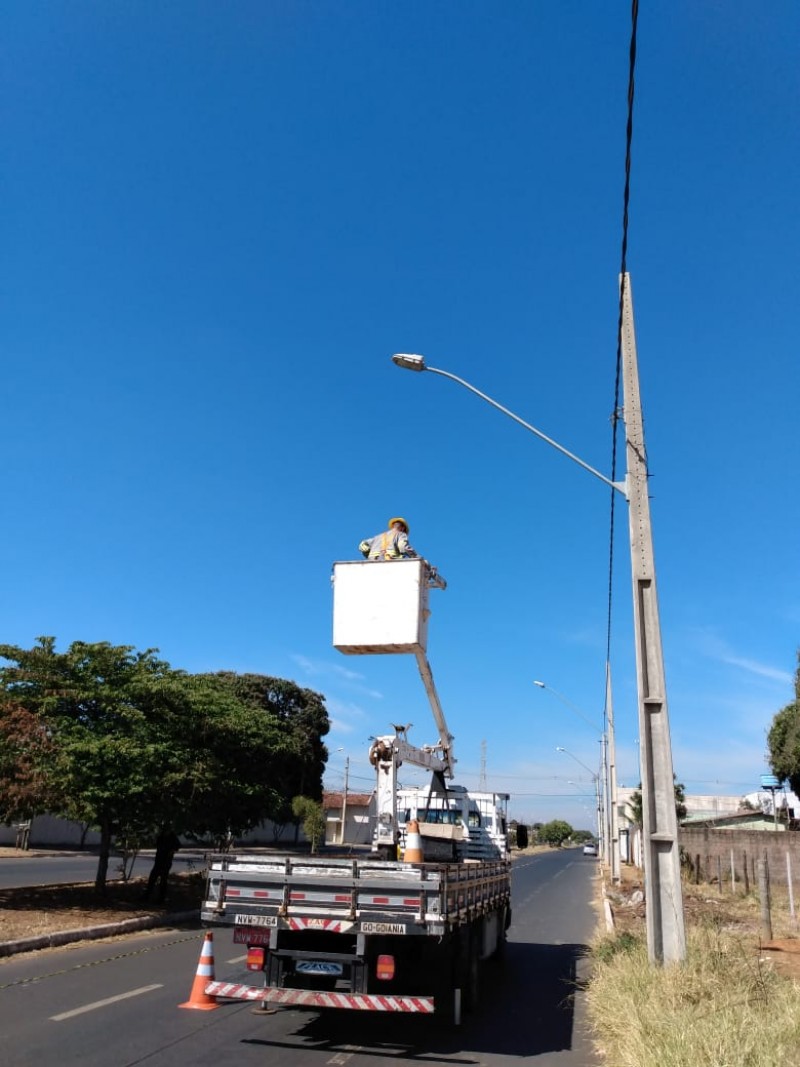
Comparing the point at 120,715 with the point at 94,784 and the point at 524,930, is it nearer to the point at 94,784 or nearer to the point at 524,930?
the point at 94,784

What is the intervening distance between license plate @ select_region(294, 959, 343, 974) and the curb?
584cm

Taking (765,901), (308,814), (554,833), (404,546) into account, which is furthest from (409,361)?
(554,833)

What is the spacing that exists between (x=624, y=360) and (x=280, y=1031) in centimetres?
823

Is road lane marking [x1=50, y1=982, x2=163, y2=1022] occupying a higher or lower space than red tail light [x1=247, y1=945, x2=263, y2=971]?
lower

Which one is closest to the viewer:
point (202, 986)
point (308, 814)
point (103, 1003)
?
point (103, 1003)

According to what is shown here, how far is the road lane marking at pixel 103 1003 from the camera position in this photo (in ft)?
26.0

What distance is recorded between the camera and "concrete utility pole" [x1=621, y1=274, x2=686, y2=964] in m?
8.38

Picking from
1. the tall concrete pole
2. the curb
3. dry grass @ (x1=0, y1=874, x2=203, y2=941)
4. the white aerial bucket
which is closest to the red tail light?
the white aerial bucket

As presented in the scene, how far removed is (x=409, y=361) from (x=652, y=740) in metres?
5.39

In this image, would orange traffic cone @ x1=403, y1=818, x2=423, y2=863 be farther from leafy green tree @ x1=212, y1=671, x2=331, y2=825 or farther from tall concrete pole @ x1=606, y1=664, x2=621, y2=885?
leafy green tree @ x1=212, y1=671, x2=331, y2=825

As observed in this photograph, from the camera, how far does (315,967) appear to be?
7.39 m

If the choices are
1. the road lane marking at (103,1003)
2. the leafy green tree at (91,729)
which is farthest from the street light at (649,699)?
the leafy green tree at (91,729)

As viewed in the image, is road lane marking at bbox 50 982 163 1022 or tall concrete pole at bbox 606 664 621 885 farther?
tall concrete pole at bbox 606 664 621 885

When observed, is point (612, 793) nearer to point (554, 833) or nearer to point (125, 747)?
point (125, 747)
